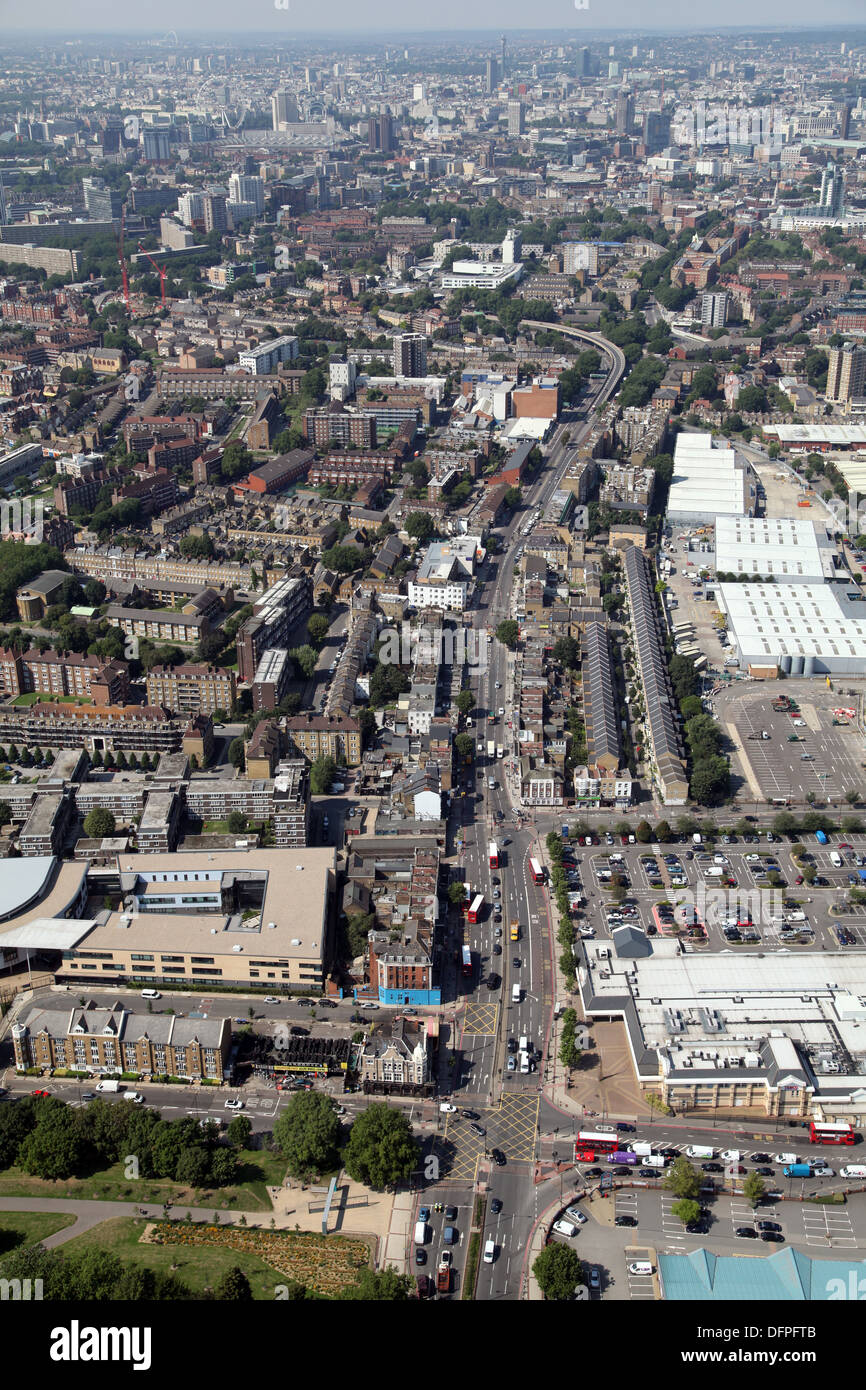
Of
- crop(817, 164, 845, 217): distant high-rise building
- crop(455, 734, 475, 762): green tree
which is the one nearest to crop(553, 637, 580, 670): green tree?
crop(455, 734, 475, 762): green tree

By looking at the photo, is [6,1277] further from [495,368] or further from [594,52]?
[594,52]

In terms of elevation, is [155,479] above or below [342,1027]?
above

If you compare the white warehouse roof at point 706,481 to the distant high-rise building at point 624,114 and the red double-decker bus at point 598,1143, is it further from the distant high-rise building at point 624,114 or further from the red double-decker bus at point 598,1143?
the distant high-rise building at point 624,114

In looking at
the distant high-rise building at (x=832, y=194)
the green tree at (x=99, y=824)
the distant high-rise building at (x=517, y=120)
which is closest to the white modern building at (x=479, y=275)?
the distant high-rise building at (x=832, y=194)

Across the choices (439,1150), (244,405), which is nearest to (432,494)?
(244,405)

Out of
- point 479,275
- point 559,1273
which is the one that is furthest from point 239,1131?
point 479,275

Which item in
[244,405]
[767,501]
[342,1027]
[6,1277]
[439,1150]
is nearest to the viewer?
[6,1277]
